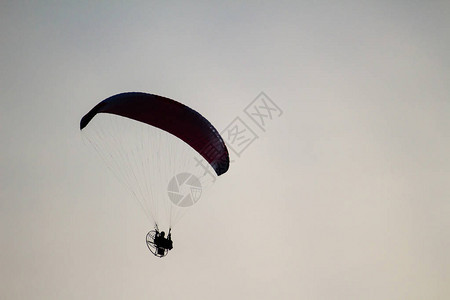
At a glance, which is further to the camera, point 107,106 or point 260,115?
point 260,115

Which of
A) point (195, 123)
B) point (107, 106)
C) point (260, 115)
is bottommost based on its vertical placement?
point (195, 123)

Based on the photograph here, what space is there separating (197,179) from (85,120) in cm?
425

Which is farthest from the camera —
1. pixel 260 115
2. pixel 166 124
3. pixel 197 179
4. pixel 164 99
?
pixel 260 115

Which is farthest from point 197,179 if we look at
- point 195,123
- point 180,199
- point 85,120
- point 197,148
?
point 85,120

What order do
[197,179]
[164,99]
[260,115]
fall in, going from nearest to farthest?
1. [164,99]
2. [197,179]
3. [260,115]

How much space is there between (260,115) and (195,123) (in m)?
4.77

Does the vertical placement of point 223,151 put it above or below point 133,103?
below

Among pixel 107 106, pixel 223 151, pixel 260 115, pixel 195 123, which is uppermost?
pixel 260 115

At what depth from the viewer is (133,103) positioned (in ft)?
25.3

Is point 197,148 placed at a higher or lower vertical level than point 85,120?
lower

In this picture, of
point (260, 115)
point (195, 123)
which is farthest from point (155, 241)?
point (260, 115)

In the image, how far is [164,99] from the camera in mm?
7648

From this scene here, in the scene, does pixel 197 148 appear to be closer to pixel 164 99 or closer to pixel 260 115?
pixel 164 99

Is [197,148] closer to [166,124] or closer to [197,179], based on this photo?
[166,124]
